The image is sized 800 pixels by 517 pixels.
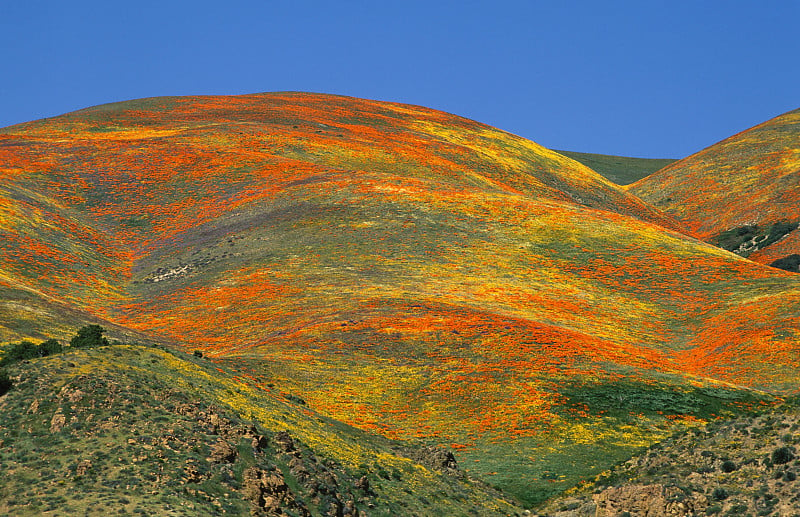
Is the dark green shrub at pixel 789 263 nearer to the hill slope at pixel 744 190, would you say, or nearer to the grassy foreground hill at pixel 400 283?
the hill slope at pixel 744 190

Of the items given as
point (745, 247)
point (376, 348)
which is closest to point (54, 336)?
point (376, 348)

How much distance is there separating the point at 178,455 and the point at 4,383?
7301 millimetres

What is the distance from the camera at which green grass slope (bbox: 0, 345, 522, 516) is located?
25.9 meters

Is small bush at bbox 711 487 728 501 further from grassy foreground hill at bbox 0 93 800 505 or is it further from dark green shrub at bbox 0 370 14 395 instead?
dark green shrub at bbox 0 370 14 395

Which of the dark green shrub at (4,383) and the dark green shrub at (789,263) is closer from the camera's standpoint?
the dark green shrub at (4,383)

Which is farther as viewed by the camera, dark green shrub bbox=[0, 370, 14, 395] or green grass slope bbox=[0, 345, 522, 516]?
dark green shrub bbox=[0, 370, 14, 395]

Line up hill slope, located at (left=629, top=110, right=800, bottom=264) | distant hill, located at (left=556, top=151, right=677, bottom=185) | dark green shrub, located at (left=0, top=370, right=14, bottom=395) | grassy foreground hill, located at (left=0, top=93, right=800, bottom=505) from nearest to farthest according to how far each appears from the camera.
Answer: dark green shrub, located at (left=0, top=370, right=14, bottom=395) < grassy foreground hill, located at (left=0, top=93, right=800, bottom=505) < hill slope, located at (left=629, top=110, right=800, bottom=264) < distant hill, located at (left=556, top=151, right=677, bottom=185)

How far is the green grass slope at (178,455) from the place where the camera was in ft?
84.9

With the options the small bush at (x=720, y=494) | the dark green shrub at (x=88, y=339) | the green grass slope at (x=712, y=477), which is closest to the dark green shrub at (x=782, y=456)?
the green grass slope at (x=712, y=477)

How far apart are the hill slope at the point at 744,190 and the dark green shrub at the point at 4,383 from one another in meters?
90.0

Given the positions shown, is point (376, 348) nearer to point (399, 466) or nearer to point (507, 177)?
point (399, 466)

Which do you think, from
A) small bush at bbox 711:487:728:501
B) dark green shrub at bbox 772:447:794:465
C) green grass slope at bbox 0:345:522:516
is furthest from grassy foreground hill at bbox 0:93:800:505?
dark green shrub at bbox 772:447:794:465

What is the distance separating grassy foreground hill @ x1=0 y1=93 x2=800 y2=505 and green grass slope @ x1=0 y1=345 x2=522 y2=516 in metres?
5.49

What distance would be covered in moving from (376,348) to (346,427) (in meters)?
12.5
